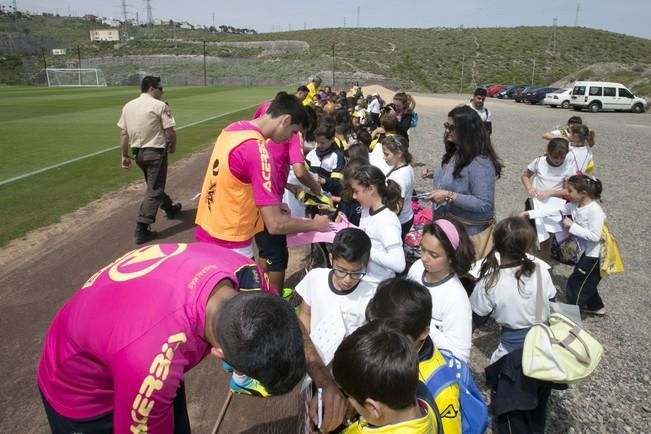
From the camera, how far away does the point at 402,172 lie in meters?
5.05

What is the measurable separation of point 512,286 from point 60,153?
1343cm

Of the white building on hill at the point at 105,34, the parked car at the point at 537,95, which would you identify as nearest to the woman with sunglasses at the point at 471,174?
the parked car at the point at 537,95

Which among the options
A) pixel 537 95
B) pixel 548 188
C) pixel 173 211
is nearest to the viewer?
pixel 548 188

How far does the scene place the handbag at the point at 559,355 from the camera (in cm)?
249

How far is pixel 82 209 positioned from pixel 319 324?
6581 mm

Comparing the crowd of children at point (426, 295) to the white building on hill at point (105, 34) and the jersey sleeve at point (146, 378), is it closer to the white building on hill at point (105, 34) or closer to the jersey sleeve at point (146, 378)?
the jersey sleeve at point (146, 378)

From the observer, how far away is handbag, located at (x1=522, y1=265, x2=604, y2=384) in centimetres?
249

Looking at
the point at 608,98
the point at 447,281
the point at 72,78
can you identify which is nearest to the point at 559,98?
the point at 608,98

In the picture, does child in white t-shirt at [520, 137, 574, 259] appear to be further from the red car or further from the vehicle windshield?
the red car

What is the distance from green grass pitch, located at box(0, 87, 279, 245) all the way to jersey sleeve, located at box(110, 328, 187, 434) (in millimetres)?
6108

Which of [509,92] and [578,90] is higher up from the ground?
[578,90]

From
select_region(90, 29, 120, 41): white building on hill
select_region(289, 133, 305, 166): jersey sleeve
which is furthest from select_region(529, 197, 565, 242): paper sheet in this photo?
select_region(90, 29, 120, 41): white building on hill

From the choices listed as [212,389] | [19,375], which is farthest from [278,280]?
[19,375]

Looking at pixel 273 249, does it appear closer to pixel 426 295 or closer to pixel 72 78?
pixel 426 295
